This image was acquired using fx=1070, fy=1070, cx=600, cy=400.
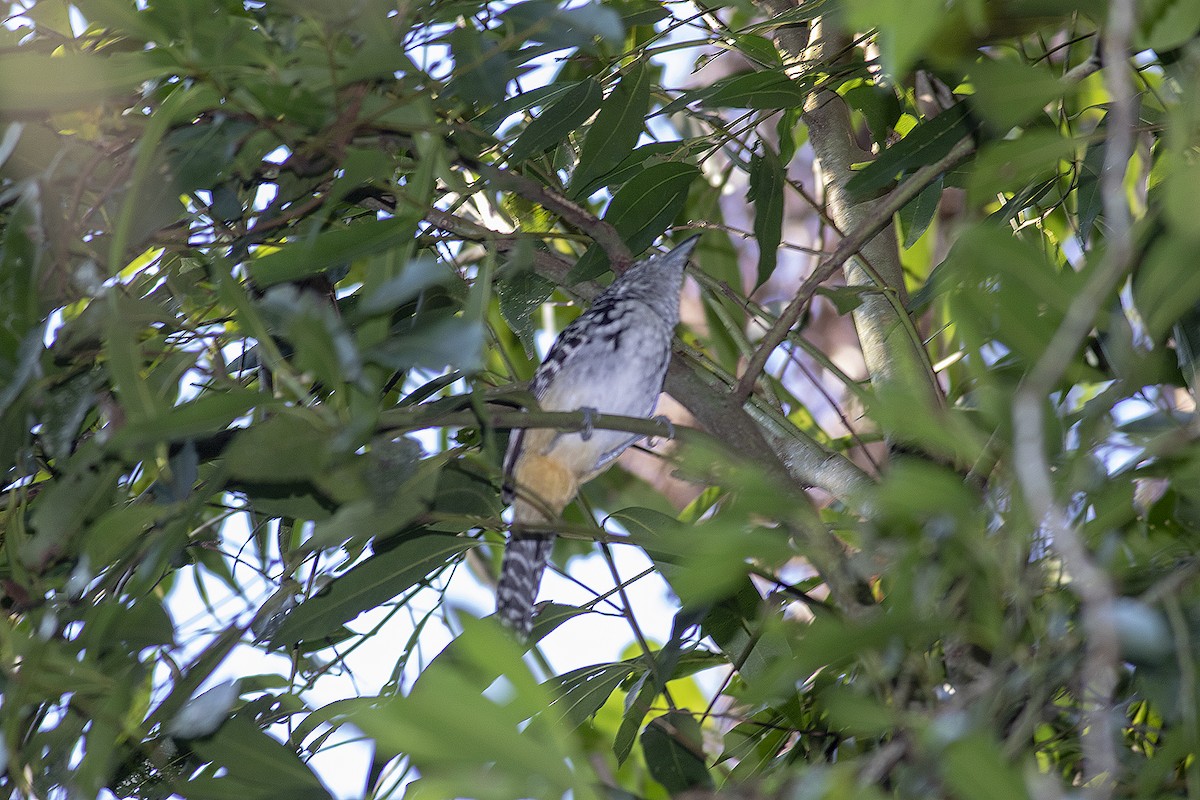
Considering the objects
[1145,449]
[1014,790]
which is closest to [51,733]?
[1014,790]

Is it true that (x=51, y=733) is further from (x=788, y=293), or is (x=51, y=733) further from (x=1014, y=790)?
(x=788, y=293)

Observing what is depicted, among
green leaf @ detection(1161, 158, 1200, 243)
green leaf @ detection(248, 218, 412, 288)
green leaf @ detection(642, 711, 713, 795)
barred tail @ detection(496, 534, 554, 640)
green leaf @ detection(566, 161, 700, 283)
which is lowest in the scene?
green leaf @ detection(642, 711, 713, 795)

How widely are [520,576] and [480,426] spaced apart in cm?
111

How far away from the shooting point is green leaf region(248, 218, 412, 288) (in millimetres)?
1328

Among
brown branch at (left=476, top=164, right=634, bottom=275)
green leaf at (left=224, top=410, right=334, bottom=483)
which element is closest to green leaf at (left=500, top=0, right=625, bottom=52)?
brown branch at (left=476, top=164, right=634, bottom=275)

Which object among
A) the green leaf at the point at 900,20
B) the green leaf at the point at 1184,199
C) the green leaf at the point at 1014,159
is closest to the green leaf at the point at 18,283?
the green leaf at the point at 900,20

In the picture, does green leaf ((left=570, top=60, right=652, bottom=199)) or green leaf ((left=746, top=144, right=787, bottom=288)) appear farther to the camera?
green leaf ((left=746, top=144, right=787, bottom=288))

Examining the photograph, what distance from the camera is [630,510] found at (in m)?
2.12

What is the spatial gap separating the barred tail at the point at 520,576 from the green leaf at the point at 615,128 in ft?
2.81

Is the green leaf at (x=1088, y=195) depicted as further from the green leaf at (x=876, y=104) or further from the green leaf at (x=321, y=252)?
the green leaf at (x=321, y=252)

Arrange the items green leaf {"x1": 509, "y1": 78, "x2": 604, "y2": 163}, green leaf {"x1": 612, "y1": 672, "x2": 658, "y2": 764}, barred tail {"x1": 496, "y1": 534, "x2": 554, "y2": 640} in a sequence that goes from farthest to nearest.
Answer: barred tail {"x1": 496, "y1": 534, "x2": 554, "y2": 640} < green leaf {"x1": 612, "y1": 672, "x2": 658, "y2": 764} < green leaf {"x1": 509, "y1": 78, "x2": 604, "y2": 163}

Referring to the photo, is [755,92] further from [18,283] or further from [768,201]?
[18,283]

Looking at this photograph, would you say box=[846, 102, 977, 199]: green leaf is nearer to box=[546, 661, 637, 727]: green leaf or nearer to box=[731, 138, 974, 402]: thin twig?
box=[731, 138, 974, 402]: thin twig

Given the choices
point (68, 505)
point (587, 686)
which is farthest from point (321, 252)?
point (587, 686)
